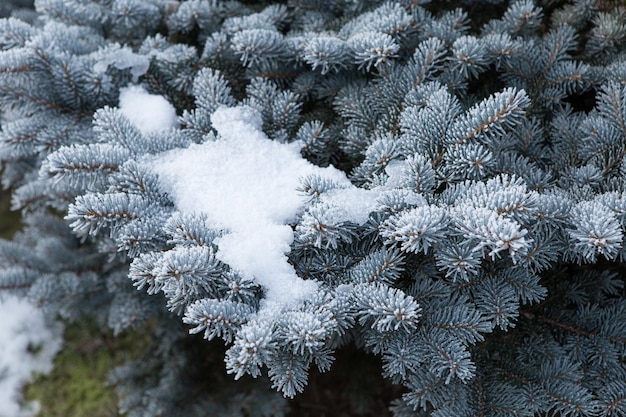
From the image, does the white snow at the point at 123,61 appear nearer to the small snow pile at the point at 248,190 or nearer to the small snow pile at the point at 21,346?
the small snow pile at the point at 248,190

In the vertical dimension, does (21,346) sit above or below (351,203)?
below

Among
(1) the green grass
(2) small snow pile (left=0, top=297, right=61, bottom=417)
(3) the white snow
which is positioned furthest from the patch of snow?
(2) small snow pile (left=0, top=297, right=61, bottom=417)

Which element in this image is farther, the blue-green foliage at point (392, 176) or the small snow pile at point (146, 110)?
the small snow pile at point (146, 110)

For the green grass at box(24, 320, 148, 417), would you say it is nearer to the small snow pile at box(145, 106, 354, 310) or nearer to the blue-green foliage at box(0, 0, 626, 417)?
the blue-green foliage at box(0, 0, 626, 417)

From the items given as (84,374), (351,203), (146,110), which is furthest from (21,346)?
(351,203)

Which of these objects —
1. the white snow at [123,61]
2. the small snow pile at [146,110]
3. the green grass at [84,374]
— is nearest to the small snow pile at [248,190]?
the small snow pile at [146,110]

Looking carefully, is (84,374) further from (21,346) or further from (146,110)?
(146,110)
